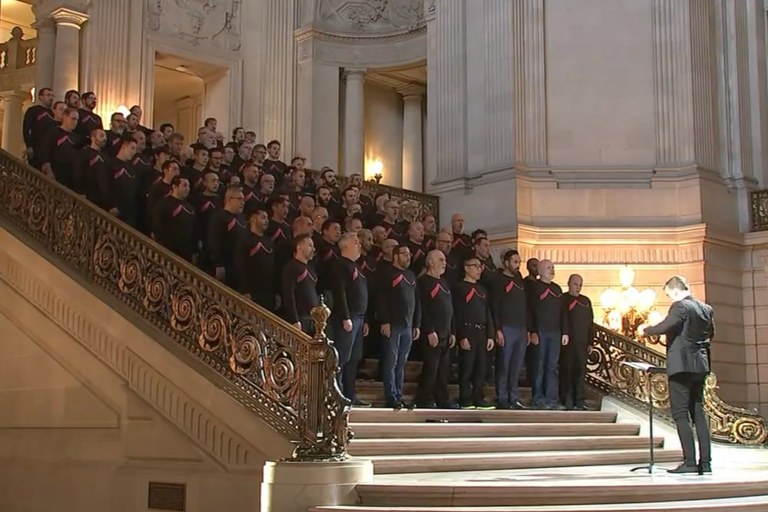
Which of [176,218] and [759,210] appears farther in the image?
[759,210]

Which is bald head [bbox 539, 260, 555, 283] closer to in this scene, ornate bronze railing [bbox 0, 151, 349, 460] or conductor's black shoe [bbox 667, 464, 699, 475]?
conductor's black shoe [bbox 667, 464, 699, 475]

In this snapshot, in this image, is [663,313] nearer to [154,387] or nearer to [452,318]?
[452,318]

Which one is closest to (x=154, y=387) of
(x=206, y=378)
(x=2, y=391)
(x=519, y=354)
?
(x=206, y=378)

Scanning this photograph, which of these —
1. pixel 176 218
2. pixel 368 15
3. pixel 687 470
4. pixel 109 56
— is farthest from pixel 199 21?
pixel 687 470

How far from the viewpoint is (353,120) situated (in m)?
22.1

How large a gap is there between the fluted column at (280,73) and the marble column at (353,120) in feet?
4.44

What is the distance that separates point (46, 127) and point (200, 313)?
13.9 ft

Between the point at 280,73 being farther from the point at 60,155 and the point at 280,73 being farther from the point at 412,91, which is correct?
the point at 60,155

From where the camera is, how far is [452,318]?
412 inches

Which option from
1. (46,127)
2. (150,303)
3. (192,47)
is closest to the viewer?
(150,303)

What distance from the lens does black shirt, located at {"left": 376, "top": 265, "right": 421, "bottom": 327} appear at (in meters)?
9.73

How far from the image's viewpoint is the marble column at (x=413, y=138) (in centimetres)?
2323

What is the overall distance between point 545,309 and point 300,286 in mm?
3253

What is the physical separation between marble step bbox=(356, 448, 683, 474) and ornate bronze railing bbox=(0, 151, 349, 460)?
2.58 feet
